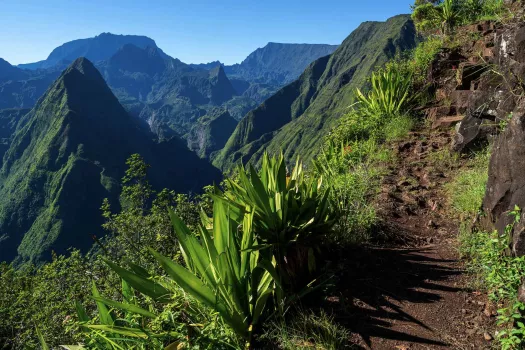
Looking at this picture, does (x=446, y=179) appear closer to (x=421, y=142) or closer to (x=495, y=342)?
(x=421, y=142)

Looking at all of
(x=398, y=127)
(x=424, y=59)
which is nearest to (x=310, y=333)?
(x=398, y=127)

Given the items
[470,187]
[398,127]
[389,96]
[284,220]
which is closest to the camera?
[284,220]

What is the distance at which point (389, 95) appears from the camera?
7.65 meters

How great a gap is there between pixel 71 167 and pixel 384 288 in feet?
467

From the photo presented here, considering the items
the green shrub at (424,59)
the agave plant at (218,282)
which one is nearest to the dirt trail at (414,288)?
the agave plant at (218,282)

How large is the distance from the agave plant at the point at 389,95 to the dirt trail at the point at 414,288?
3.32 m

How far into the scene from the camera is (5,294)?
14812mm

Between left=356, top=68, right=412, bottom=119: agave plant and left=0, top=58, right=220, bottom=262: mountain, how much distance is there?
352 feet

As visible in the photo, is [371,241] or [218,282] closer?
[218,282]

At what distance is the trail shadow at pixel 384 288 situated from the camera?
98.1 inches

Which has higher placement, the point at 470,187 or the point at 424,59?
the point at 424,59

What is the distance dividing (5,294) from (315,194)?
16.9m

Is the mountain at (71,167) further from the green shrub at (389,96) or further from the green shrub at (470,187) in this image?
the green shrub at (470,187)

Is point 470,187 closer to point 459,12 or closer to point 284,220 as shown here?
point 284,220
